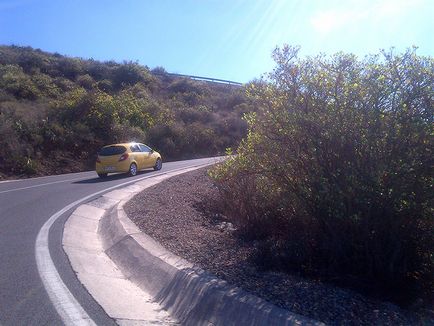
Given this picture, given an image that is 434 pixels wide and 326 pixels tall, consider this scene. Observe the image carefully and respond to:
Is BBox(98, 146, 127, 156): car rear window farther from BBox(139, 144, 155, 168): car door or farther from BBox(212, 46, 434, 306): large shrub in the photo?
BBox(212, 46, 434, 306): large shrub

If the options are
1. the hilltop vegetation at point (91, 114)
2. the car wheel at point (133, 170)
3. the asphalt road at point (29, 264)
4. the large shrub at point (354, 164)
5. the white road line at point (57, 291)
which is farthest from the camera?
the hilltop vegetation at point (91, 114)

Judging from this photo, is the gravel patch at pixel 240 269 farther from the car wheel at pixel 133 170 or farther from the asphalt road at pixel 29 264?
the car wheel at pixel 133 170

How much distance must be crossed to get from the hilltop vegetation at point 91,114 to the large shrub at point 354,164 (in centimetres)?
178

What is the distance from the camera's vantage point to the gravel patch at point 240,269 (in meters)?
5.22

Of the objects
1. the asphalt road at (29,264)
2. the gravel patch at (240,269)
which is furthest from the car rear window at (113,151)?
the gravel patch at (240,269)

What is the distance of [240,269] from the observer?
6711 mm

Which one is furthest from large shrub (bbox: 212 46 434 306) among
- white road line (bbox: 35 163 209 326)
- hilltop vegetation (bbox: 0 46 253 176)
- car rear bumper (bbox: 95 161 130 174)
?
car rear bumper (bbox: 95 161 130 174)

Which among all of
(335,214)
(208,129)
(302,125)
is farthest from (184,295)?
(208,129)

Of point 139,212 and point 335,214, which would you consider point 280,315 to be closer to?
point 335,214

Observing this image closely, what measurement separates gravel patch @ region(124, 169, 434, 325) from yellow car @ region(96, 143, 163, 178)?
9.95 metres

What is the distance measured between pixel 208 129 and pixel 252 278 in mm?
38649

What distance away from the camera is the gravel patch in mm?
5219

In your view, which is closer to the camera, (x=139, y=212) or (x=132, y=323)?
(x=132, y=323)

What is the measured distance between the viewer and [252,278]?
20.6 feet
